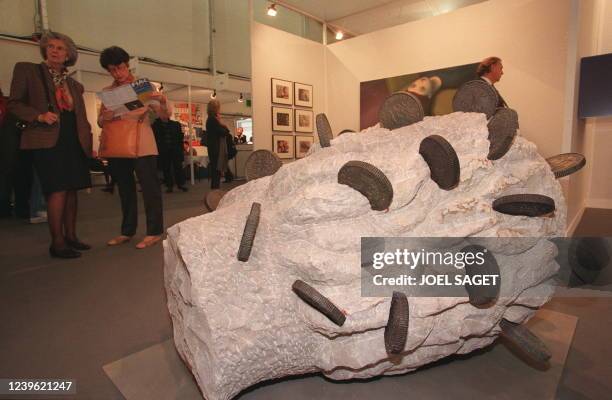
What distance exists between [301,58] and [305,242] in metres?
5.03

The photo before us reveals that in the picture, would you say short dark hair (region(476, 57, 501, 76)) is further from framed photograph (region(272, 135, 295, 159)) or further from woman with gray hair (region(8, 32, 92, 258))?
woman with gray hair (region(8, 32, 92, 258))

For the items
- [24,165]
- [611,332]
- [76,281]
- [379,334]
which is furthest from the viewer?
[24,165]

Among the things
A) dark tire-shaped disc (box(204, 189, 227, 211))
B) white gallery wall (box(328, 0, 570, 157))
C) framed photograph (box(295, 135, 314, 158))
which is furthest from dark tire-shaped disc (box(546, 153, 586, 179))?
framed photograph (box(295, 135, 314, 158))

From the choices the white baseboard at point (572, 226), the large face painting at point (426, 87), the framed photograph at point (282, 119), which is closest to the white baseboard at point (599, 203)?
the white baseboard at point (572, 226)

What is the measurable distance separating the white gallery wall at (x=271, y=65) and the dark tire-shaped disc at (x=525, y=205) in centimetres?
431

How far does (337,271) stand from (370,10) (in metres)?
6.80

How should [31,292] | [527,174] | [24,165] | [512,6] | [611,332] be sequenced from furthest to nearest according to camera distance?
[24,165] → [512,6] → [31,292] → [611,332] → [527,174]

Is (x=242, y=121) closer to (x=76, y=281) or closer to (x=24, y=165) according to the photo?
(x=24, y=165)

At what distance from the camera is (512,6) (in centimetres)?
429

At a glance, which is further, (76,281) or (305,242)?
(76,281)

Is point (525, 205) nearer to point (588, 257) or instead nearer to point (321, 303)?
point (588, 257)

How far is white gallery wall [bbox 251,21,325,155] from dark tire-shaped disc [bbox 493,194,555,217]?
431 centimetres

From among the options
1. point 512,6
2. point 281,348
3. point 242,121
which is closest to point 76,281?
point 281,348

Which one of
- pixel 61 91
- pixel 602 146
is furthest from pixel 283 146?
pixel 602 146
